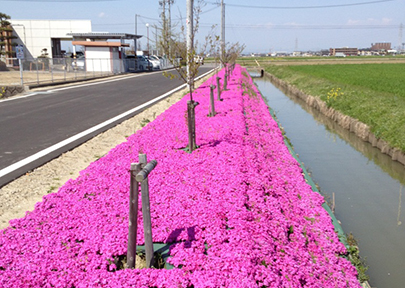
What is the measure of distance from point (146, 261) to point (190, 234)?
0.81 m

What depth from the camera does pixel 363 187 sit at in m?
10.8

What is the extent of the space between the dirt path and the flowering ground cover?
0.50 metres

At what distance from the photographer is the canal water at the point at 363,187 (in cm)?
695

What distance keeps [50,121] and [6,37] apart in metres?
43.6

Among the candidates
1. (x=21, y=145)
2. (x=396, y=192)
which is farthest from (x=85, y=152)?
(x=396, y=192)

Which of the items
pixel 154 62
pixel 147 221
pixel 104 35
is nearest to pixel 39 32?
pixel 104 35

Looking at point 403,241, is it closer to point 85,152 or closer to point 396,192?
point 396,192

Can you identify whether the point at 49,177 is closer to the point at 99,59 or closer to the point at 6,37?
the point at 99,59

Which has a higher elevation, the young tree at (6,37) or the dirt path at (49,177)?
the young tree at (6,37)

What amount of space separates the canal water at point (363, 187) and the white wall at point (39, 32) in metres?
46.8

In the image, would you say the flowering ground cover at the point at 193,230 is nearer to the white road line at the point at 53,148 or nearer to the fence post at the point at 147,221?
the fence post at the point at 147,221

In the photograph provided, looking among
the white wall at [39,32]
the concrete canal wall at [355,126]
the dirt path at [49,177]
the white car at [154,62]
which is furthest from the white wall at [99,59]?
the dirt path at [49,177]

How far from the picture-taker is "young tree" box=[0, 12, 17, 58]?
50.5 m

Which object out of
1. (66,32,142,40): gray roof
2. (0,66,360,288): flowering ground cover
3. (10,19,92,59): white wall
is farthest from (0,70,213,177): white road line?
(10,19,92,59): white wall
